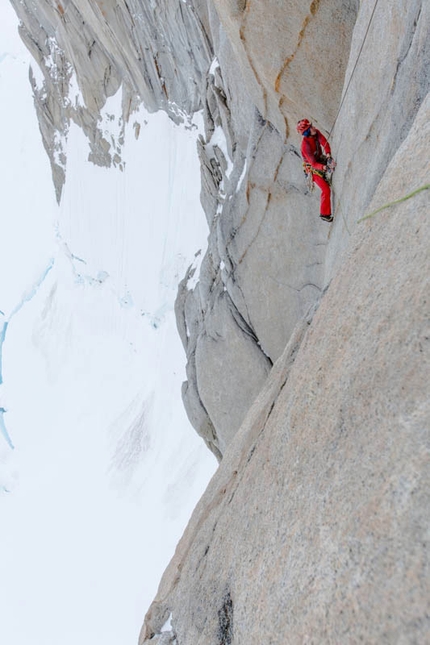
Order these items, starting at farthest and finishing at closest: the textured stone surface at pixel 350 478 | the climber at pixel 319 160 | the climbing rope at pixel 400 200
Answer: the climber at pixel 319 160 < the climbing rope at pixel 400 200 < the textured stone surface at pixel 350 478

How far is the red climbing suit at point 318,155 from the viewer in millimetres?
7207

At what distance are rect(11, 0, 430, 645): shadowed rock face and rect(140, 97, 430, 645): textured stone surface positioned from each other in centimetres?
1

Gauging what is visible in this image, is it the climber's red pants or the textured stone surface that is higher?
the climber's red pants

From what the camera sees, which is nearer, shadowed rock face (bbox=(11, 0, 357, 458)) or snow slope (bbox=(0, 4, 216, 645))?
shadowed rock face (bbox=(11, 0, 357, 458))

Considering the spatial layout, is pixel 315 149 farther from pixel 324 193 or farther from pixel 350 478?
pixel 350 478

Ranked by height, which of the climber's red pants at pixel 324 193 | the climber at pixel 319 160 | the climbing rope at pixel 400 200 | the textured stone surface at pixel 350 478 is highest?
the climber at pixel 319 160

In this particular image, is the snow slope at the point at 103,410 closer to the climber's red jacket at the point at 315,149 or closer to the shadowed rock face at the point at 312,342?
the shadowed rock face at the point at 312,342

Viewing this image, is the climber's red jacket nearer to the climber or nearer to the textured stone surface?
the climber

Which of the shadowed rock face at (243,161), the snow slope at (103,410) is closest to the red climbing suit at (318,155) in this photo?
the shadowed rock face at (243,161)

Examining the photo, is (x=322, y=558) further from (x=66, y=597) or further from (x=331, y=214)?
(x=66, y=597)

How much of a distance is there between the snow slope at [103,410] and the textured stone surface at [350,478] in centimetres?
1264

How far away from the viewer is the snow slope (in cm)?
1925

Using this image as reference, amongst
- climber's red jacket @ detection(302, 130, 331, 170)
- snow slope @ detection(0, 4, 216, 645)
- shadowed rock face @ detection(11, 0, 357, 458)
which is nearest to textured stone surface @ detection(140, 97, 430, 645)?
climber's red jacket @ detection(302, 130, 331, 170)

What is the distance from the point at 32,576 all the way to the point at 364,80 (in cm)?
2505
